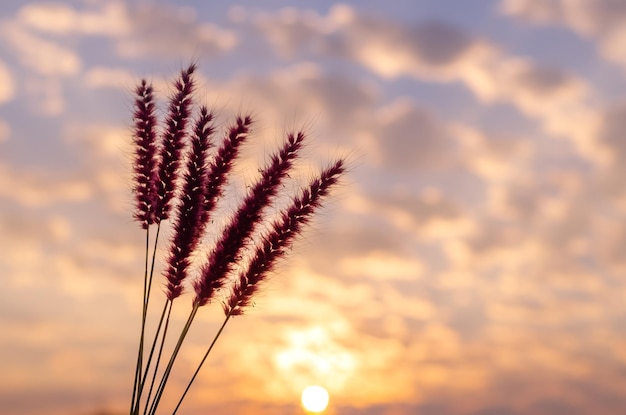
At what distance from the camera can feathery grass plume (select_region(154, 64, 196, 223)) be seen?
16.3 ft

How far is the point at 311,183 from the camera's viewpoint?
4949 mm

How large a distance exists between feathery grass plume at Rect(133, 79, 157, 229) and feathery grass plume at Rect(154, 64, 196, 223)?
0.37ft

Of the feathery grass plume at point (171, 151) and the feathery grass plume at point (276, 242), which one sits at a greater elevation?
the feathery grass plume at point (171, 151)

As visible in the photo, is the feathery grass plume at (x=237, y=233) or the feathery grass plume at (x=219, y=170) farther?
the feathery grass plume at (x=219, y=170)

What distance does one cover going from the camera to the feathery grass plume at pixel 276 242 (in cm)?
484

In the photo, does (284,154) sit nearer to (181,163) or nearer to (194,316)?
(181,163)

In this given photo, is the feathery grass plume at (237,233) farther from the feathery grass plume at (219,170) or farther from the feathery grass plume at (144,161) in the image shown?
the feathery grass plume at (144,161)

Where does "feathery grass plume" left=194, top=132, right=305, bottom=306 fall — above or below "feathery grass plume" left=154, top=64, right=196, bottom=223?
below

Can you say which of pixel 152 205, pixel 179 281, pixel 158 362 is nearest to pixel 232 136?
pixel 152 205

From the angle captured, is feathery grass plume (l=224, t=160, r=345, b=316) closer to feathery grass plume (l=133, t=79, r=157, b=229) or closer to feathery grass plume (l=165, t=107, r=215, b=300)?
feathery grass plume (l=165, t=107, r=215, b=300)

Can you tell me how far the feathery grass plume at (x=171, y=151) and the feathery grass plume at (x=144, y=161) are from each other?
0.37 feet

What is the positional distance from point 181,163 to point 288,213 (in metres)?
0.87

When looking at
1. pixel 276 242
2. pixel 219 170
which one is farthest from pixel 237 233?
pixel 219 170

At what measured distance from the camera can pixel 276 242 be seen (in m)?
4.84
